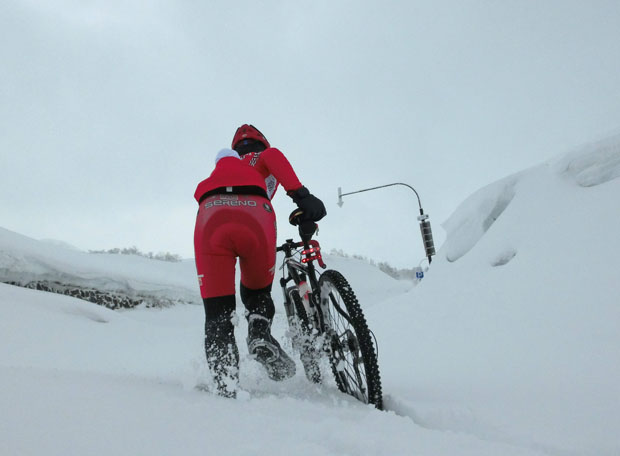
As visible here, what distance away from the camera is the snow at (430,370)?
1013 millimetres

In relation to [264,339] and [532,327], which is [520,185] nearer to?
[532,327]

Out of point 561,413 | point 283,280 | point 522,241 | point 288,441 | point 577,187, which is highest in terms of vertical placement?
point 577,187

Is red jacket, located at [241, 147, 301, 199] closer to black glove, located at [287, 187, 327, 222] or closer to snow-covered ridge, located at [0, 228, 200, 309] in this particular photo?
black glove, located at [287, 187, 327, 222]

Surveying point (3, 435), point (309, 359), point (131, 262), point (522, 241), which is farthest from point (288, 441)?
point (131, 262)

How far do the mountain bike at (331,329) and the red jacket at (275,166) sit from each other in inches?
8.4

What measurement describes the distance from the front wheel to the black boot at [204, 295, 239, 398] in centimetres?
51

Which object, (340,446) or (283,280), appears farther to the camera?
(283,280)

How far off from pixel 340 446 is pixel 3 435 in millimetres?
818

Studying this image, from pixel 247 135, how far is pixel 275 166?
1.55 feet

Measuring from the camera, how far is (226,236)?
1855 mm

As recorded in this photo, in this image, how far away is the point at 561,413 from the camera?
1.44 meters

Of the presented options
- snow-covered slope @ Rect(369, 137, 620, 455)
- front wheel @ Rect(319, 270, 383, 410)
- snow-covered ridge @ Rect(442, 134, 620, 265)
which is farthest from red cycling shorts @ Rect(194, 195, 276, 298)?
snow-covered ridge @ Rect(442, 134, 620, 265)

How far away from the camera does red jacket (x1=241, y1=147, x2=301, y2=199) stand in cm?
213

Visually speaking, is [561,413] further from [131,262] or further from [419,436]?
[131,262]
